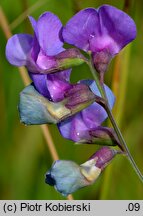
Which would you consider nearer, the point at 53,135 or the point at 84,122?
the point at 84,122

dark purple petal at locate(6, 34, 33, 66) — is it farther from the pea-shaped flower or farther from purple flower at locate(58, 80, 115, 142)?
purple flower at locate(58, 80, 115, 142)

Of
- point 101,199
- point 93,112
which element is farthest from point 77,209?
point 93,112

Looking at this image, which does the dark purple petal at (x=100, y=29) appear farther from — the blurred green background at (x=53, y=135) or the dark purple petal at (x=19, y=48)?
the blurred green background at (x=53, y=135)

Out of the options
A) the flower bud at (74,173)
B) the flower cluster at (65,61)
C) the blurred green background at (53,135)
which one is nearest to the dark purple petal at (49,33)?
the flower cluster at (65,61)

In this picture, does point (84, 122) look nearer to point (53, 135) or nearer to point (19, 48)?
point (19, 48)

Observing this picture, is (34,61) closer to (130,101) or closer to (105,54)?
(105,54)

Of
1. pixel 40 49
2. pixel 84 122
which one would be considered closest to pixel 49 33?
pixel 40 49
